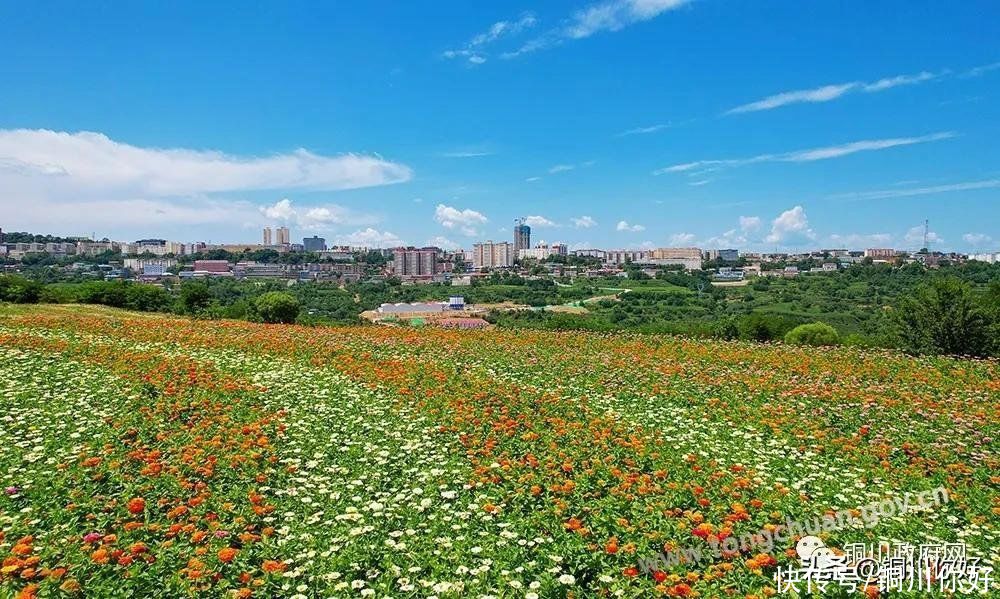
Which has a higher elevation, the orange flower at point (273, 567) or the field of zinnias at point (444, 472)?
the orange flower at point (273, 567)

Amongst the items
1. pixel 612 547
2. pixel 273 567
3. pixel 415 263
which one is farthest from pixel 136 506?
pixel 415 263

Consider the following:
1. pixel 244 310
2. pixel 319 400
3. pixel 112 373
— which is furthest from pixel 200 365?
pixel 244 310

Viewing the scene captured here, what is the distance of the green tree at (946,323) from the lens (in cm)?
2019

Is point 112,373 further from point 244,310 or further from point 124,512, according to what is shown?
point 244,310

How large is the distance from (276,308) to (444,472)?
2737 centimetres

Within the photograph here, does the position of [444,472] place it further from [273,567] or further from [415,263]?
[415,263]

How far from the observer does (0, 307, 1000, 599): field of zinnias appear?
15.7ft

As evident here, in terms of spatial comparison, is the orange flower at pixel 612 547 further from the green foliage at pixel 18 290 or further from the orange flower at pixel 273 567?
the green foliage at pixel 18 290

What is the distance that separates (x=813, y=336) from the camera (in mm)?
24297

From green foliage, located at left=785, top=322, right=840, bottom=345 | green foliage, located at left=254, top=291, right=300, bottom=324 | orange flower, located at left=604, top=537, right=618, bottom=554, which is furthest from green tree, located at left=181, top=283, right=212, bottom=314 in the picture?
orange flower, located at left=604, top=537, right=618, bottom=554

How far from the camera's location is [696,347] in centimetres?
2002

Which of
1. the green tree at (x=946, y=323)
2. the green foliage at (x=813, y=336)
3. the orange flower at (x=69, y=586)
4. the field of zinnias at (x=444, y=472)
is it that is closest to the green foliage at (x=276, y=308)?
the field of zinnias at (x=444, y=472)

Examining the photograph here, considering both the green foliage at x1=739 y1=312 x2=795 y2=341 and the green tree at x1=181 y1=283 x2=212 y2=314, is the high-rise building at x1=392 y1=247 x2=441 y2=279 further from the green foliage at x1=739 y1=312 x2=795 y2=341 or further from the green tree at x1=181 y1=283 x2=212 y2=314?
the green foliage at x1=739 y1=312 x2=795 y2=341

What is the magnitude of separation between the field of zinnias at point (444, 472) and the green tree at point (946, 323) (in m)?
7.23
